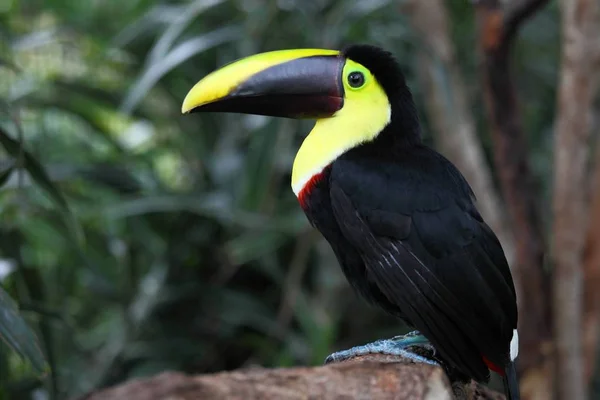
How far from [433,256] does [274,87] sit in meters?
0.36

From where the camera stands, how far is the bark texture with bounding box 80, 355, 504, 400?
2.55ft

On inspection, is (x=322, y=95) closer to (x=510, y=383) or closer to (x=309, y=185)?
(x=309, y=185)

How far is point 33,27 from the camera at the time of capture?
2359 mm

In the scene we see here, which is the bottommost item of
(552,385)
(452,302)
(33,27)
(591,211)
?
(552,385)

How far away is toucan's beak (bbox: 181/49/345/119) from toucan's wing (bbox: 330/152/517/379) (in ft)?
0.40

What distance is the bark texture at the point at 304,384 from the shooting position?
0.78m

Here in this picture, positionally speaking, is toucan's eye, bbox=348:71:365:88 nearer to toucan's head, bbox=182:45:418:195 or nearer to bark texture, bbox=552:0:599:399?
toucan's head, bbox=182:45:418:195

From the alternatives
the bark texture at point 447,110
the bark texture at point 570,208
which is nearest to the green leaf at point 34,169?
the bark texture at point 447,110

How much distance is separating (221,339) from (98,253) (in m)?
0.41

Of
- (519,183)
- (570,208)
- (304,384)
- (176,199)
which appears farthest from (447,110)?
(304,384)

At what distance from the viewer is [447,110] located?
5.74ft

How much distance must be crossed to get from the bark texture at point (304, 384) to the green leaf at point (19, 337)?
7.9 inches

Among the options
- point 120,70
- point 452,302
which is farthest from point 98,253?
point 452,302

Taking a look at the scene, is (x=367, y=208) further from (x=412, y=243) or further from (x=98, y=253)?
(x=98, y=253)
